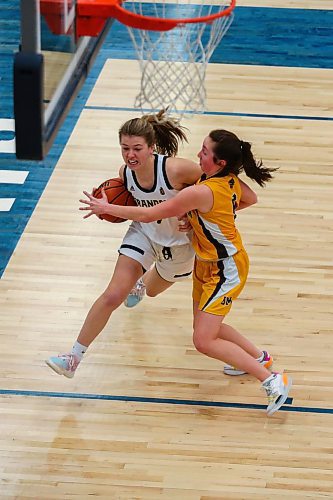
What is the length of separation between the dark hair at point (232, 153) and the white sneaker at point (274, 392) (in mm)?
1027

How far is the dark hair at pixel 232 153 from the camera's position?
202 inches

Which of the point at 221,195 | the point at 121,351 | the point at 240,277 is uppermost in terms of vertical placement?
the point at 221,195

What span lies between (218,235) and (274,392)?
849 millimetres

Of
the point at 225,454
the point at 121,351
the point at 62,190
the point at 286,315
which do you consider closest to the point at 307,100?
the point at 62,190

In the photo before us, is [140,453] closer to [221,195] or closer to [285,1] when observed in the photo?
[221,195]

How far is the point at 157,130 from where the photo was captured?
547 cm

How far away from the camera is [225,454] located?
17.0ft

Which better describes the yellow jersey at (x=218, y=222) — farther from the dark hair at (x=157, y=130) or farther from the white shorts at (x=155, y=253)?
the dark hair at (x=157, y=130)

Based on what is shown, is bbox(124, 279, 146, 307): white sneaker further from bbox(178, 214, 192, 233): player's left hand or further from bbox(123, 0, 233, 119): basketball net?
bbox(123, 0, 233, 119): basketball net

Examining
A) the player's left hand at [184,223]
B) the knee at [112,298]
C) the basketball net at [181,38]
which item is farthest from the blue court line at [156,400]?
the basketball net at [181,38]

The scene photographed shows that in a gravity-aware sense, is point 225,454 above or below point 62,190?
above

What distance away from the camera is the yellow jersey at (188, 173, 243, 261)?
5.21 m

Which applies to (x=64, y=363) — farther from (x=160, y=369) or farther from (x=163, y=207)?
(x=163, y=207)

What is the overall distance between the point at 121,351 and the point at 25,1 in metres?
2.19
